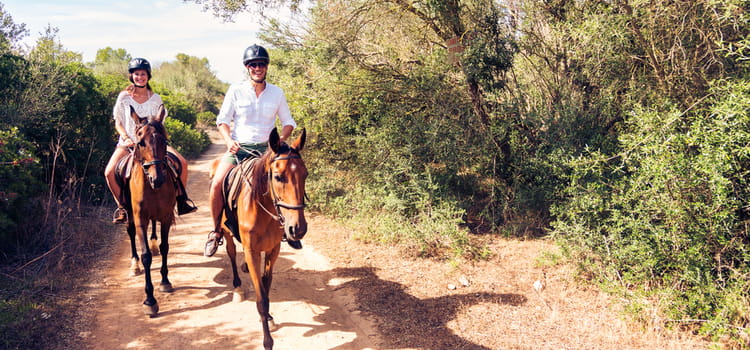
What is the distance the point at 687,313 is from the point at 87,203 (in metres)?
11.0

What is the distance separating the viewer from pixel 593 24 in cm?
665

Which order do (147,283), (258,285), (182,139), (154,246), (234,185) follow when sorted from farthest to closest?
(182,139), (154,246), (147,283), (234,185), (258,285)

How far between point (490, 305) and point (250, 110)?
13.5 ft

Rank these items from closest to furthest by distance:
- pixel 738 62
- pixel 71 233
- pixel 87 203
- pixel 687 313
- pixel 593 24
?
pixel 687 313 → pixel 738 62 → pixel 593 24 → pixel 71 233 → pixel 87 203

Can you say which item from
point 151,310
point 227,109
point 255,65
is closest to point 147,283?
point 151,310

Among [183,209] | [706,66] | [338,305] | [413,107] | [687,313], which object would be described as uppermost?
[706,66]

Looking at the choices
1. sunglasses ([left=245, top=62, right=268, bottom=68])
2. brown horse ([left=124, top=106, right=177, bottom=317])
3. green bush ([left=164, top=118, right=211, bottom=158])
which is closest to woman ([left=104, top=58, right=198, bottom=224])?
brown horse ([left=124, top=106, right=177, bottom=317])

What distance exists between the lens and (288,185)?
12.5 feet

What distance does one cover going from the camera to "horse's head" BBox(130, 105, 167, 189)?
500cm

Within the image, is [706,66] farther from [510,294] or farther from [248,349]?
[248,349]

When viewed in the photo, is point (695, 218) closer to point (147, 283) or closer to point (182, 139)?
point (147, 283)

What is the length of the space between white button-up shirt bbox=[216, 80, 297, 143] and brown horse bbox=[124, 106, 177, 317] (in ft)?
2.63

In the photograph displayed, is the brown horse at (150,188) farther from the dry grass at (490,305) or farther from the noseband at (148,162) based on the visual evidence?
the dry grass at (490,305)

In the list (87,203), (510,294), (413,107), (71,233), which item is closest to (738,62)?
(510,294)
